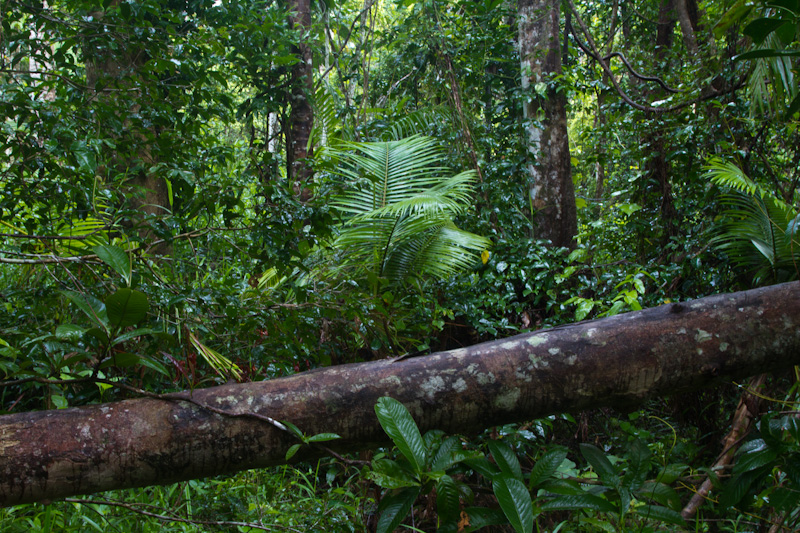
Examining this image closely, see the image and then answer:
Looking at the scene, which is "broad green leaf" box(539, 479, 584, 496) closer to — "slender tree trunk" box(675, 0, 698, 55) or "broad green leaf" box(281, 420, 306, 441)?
"broad green leaf" box(281, 420, 306, 441)

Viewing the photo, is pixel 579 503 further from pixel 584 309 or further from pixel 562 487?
pixel 584 309

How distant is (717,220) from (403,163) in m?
1.87

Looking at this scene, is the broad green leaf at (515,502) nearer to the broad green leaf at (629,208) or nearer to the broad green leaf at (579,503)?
the broad green leaf at (579,503)

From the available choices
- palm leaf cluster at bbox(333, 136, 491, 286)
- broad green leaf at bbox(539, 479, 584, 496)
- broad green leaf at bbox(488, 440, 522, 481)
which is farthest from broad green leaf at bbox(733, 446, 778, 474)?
palm leaf cluster at bbox(333, 136, 491, 286)

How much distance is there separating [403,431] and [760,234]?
2.25 metres

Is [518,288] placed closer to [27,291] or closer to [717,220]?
[717,220]

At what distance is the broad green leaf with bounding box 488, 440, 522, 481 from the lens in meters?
1.43

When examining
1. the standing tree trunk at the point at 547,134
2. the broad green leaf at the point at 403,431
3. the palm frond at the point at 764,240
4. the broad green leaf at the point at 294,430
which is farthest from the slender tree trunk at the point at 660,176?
the broad green leaf at the point at 294,430

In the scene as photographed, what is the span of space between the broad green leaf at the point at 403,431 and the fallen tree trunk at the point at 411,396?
0.09 meters

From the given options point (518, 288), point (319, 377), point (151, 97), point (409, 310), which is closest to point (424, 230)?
point (409, 310)

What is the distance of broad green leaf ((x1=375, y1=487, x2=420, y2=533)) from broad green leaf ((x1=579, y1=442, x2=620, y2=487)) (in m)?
0.53

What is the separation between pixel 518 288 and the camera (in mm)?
3553

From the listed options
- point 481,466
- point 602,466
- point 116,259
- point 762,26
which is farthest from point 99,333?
point 762,26

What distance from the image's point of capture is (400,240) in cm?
310
